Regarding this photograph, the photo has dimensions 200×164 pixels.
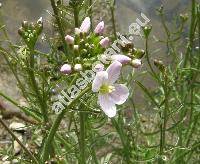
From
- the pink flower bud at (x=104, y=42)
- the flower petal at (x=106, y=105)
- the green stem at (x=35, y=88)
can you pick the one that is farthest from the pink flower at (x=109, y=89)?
the green stem at (x=35, y=88)

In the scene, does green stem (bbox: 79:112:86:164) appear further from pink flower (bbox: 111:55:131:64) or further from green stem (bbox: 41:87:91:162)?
pink flower (bbox: 111:55:131:64)

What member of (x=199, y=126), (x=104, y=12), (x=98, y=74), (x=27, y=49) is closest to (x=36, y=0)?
(x=104, y=12)

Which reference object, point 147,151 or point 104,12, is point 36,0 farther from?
point 147,151

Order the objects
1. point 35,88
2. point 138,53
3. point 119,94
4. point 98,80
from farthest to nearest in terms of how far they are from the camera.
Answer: point 35,88 → point 119,94 → point 138,53 → point 98,80

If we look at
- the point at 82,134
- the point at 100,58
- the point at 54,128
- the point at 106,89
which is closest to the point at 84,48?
the point at 100,58

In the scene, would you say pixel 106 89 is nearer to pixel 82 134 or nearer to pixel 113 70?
pixel 113 70

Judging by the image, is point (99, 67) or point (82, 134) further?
point (82, 134)

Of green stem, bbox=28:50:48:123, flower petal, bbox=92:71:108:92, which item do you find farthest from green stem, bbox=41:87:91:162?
green stem, bbox=28:50:48:123
